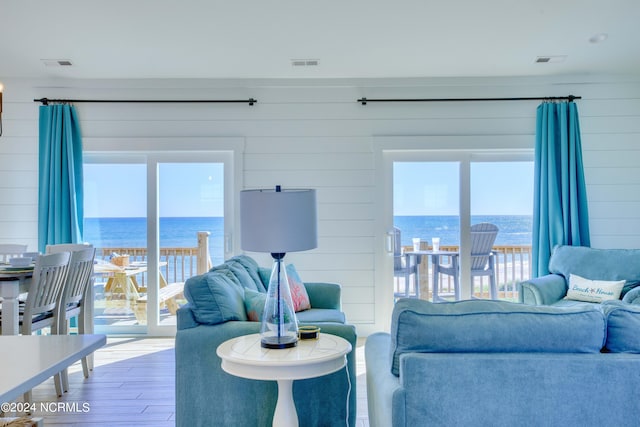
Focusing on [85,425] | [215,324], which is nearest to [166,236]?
[85,425]

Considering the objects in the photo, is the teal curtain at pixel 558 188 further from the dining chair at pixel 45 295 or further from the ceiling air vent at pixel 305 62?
the dining chair at pixel 45 295

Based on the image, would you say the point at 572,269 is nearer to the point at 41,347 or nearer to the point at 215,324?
the point at 215,324

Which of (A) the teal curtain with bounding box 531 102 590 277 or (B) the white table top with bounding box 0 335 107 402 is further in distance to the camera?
(A) the teal curtain with bounding box 531 102 590 277

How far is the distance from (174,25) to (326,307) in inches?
105

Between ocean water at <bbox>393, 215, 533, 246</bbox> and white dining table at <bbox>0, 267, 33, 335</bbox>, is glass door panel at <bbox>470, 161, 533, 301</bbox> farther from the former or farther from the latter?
white dining table at <bbox>0, 267, 33, 335</bbox>

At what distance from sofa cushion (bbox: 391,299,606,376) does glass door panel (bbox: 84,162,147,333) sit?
156 inches

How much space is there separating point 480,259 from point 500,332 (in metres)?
3.57

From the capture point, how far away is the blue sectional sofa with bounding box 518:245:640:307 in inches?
162

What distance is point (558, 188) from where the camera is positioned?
477cm

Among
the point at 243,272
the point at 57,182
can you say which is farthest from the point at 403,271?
the point at 57,182

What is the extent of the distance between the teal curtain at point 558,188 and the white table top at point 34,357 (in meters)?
4.53

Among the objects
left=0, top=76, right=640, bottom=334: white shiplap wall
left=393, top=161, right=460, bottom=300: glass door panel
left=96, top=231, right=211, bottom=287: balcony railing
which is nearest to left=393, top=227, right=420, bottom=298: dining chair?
left=393, top=161, right=460, bottom=300: glass door panel

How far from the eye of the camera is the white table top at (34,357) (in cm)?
99

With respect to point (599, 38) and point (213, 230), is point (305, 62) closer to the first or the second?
point (213, 230)
